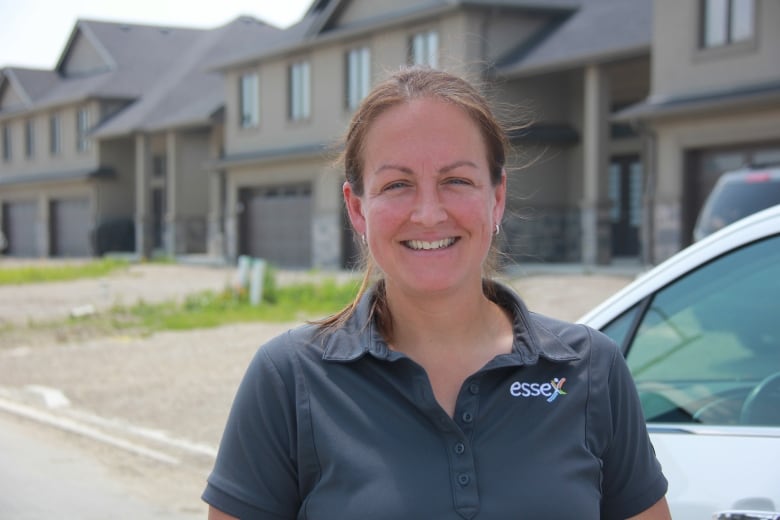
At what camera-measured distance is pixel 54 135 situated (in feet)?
136

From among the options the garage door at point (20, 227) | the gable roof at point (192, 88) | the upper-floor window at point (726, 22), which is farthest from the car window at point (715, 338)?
the garage door at point (20, 227)

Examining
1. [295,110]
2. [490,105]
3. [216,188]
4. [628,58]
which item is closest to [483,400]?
[490,105]

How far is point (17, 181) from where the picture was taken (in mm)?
42656

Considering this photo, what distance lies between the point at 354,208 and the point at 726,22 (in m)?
17.3

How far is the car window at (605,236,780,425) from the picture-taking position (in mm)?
2900

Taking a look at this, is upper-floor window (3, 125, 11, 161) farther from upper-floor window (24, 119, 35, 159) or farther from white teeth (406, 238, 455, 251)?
white teeth (406, 238, 455, 251)

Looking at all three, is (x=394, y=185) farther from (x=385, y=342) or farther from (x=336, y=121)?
(x=336, y=121)

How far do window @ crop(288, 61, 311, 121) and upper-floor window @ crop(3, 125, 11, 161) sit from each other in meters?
21.8

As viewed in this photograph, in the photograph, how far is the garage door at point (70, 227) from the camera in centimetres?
4003

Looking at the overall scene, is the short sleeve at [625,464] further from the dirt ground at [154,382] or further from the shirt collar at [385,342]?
the dirt ground at [154,382]

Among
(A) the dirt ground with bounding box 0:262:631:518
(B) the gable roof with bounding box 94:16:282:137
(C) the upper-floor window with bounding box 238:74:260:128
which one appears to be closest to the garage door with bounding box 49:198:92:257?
(B) the gable roof with bounding box 94:16:282:137

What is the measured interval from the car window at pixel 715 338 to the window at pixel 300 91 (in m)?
24.9

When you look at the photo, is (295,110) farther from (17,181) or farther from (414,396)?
(414,396)

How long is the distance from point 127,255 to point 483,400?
3670 centimetres
